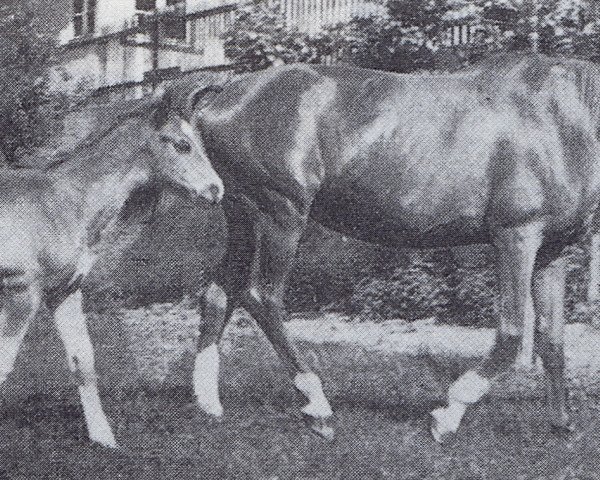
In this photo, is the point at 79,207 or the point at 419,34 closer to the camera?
the point at 79,207

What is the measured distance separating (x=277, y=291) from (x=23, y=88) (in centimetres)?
518

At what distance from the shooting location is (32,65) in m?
9.77

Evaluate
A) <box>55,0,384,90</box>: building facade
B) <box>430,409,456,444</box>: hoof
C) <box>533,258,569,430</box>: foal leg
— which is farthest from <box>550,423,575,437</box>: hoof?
<box>55,0,384,90</box>: building facade

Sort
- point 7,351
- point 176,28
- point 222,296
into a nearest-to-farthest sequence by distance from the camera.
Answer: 1. point 7,351
2. point 222,296
3. point 176,28

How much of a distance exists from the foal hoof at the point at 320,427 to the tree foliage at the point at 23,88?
500 cm

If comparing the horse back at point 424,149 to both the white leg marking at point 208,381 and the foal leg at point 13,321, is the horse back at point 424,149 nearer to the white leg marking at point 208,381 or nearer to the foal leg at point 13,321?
the white leg marking at point 208,381

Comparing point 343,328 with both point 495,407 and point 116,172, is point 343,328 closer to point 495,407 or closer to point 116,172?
point 495,407

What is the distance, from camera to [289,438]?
4.84 metres

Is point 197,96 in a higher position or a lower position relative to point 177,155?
higher

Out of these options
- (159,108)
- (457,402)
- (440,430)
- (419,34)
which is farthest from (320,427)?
(419,34)

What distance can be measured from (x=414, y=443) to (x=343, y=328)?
12.7ft

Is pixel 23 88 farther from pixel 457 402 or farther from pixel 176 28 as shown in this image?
pixel 457 402

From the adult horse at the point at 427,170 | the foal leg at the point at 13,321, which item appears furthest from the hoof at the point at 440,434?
the foal leg at the point at 13,321

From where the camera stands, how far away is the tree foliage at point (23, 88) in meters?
8.88
